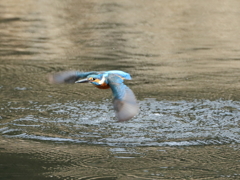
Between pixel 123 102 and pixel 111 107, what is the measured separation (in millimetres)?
2098

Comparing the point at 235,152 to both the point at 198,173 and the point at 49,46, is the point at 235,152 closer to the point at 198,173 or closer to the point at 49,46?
the point at 198,173

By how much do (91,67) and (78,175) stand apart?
423cm

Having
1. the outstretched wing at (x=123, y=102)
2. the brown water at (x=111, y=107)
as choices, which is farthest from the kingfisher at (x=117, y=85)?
the brown water at (x=111, y=107)

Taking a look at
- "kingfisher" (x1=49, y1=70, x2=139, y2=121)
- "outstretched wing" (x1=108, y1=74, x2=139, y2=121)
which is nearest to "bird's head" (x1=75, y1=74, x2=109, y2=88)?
"kingfisher" (x1=49, y1=70, x2=139, y2=121)

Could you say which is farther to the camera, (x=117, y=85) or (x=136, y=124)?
A: (x=136, y=124)

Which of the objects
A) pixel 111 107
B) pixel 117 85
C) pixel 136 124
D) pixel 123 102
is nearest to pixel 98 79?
pixel 117 85

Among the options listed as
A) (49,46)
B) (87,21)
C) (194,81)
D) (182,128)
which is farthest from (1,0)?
(182,128)

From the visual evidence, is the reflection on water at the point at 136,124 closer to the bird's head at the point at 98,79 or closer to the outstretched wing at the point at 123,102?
the bird's head at the point at 98,79

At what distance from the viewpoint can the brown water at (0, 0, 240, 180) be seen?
4.41 meters

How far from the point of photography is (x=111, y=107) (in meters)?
6.12

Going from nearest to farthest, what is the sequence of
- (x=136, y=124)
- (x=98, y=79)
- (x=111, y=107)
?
(x=98, y=79) → (x=136, y=124) → (x=111, y=107)

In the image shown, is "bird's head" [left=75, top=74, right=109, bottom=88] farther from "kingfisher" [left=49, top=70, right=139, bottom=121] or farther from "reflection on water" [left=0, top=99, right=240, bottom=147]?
"reflection on water" [left=0, top=99, right=240, bottom=147]

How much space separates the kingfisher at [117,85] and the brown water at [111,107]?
0.58 meters

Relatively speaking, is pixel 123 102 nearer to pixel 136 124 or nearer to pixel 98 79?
pixel 98 79
